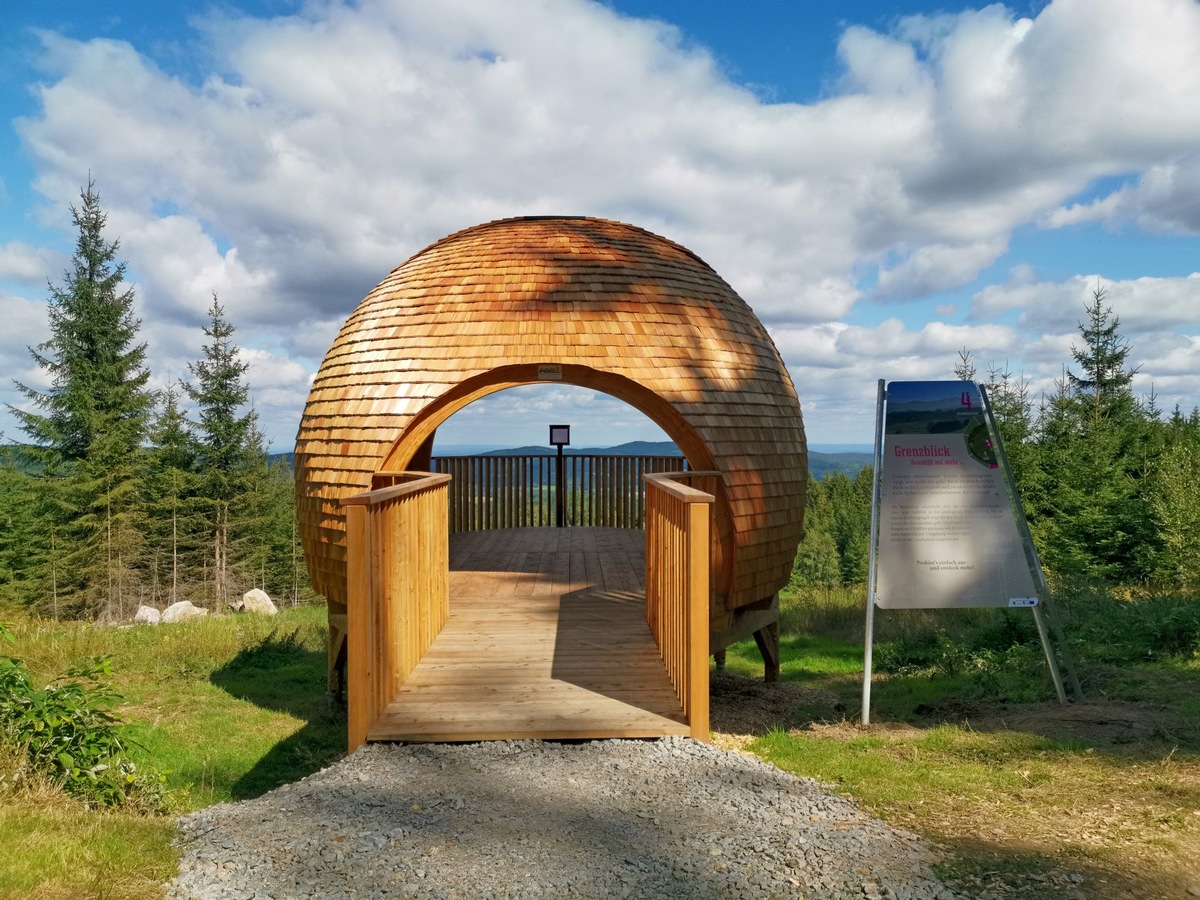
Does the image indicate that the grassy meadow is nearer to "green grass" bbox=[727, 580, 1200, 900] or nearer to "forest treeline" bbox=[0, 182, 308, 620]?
"green grass" bbox=[727, 580, 1200, 900]

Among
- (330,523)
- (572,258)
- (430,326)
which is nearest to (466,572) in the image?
(330,523)

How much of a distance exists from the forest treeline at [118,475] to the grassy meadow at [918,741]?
13298mm

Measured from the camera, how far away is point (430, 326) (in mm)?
7590

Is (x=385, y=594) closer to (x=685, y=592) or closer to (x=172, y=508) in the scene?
(x=685, y=592)

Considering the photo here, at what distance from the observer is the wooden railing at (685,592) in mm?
4430

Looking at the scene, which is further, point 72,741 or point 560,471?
point 560,471

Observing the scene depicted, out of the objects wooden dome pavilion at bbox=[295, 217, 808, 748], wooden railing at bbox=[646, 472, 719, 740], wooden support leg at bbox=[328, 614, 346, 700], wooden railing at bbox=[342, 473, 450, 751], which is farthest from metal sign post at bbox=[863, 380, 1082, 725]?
wooden support leg at bbox=[328, 614, 346, 700]

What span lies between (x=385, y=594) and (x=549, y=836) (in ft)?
6.53

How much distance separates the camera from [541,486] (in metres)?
13.2

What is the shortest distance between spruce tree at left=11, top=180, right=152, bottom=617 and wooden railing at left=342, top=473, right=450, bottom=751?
21.8m

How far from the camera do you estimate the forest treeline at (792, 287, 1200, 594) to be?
13.7 metres

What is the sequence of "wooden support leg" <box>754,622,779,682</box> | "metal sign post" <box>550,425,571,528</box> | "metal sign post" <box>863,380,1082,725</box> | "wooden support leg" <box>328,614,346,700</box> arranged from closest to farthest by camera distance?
1. "metal sign post" <box>863,380,1082,725</box>
2. "wooden support leg" <box>328,614,346,700</box>
3. "wooden support leg" <box>754,622,779,682</box>
4. "metal sign post" <box>550,425,571,528</box>

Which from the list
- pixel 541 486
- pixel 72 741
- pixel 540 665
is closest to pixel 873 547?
pixel 540 665

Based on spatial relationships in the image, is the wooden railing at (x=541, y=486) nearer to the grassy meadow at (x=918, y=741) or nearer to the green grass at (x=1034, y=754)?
the grassy meadow at (x=918, y=741)
